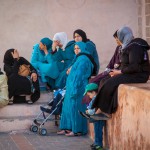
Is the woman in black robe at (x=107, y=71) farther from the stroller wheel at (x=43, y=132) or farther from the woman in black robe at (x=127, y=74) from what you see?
the stroller wheel at (x=43, y=132)

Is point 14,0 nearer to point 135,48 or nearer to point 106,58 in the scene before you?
point 106,58

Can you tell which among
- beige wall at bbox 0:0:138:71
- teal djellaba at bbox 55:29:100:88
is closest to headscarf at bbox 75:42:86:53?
teal djellaba at bbox 55:29:100:88

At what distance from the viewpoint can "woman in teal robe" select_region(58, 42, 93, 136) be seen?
10.5 meters

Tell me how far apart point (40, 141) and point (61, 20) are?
12.1ft

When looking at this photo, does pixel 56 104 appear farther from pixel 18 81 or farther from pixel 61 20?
pixel 61 20

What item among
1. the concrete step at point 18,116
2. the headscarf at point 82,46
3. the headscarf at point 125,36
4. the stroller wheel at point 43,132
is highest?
the headscarf at point 125,36

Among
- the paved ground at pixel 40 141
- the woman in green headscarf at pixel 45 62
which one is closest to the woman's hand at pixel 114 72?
the paved ground at pixel 40 141

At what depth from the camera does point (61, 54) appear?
11.8m

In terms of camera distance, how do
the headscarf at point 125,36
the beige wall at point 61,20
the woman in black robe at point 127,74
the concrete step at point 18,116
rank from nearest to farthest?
the woman in black robe at point 127,74 < the headscarf at point 125,36 < the concrete step at point 18,116 < the beige wall at point 61,20

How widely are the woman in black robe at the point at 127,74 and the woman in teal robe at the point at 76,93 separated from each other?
1.72m

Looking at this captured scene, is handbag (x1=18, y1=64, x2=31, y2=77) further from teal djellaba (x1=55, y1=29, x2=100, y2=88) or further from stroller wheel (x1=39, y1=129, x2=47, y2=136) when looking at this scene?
stroller wheel (x1=39, y1=129, x2=47, y2=136)

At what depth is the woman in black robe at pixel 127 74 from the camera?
8.53 metres

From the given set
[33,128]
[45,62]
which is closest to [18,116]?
[33,128]

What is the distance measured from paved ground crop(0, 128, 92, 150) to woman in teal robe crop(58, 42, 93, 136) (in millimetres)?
222
